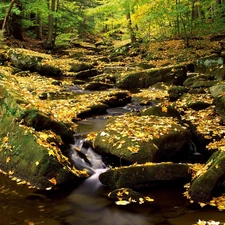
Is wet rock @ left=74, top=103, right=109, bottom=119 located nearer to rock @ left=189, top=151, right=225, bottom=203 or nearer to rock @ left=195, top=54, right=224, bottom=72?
rock @ left=189, top=151, right=225, bottom=203

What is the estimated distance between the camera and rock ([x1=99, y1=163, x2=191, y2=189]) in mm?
5250

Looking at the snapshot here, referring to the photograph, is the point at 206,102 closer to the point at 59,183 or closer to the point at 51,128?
the point at 51,128

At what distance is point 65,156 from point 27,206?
71.0 inches

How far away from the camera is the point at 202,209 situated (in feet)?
14.8

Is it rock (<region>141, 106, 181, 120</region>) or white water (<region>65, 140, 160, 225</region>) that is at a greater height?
rock (<region>141, 106, 181, 120</region>)

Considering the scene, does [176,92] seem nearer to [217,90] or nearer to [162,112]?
[217,90]

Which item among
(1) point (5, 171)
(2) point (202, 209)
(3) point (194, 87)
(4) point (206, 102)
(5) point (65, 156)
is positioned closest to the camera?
(2) point (202, 209)

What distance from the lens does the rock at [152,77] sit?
13.4 meters

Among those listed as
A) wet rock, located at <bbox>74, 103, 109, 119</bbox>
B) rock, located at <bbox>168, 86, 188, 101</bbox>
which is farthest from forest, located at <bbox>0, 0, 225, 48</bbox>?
wet rock, located at <bbox>74, 103, 109, 119</bbox>

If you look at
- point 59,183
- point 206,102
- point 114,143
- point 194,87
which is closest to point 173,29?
point 194,87

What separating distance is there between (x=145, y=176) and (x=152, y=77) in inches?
359

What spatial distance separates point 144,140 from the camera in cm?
630

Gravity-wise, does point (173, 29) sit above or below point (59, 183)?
A: above

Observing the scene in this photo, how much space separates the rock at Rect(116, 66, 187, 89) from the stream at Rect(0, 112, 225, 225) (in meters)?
8.80
